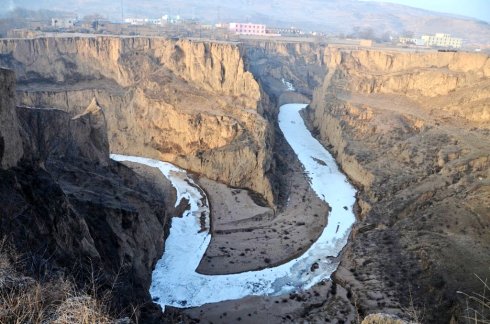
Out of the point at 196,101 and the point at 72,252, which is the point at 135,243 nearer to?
the point at 72,252

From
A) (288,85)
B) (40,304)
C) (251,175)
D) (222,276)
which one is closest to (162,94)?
(251,175)

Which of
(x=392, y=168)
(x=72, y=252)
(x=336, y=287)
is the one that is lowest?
(x=336, y=287)

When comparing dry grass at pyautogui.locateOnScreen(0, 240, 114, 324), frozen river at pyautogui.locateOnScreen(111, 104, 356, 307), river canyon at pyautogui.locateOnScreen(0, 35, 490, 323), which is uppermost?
dry grass at pyautogui.locateOnScreen(0, 240, 114, 324)

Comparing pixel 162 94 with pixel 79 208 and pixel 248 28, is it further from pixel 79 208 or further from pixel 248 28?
pixel 248 28

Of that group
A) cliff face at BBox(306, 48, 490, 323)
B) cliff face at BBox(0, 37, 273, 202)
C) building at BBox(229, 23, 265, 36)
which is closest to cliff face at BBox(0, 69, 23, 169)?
cliff face at BBox(306, 48, 490, 323)

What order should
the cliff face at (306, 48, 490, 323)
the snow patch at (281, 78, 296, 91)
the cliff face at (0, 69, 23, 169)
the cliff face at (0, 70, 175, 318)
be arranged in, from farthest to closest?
1. the snow patch at (281, 78, 296, 91)
2. the cliff face at (306, 48, 490, 323)
3. the cliff face at (0, 69, 23, 169)
4. the cliff face at (0, 70, 175, 318)

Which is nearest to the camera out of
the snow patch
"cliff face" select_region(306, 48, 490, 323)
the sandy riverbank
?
"cliff face" select_region(306, 48, 490, 323)

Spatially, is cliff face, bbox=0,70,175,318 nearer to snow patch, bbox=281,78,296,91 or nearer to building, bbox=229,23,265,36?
snow patch, bbox=281,78,296,91

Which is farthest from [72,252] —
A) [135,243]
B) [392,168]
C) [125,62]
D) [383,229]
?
[125,62]
